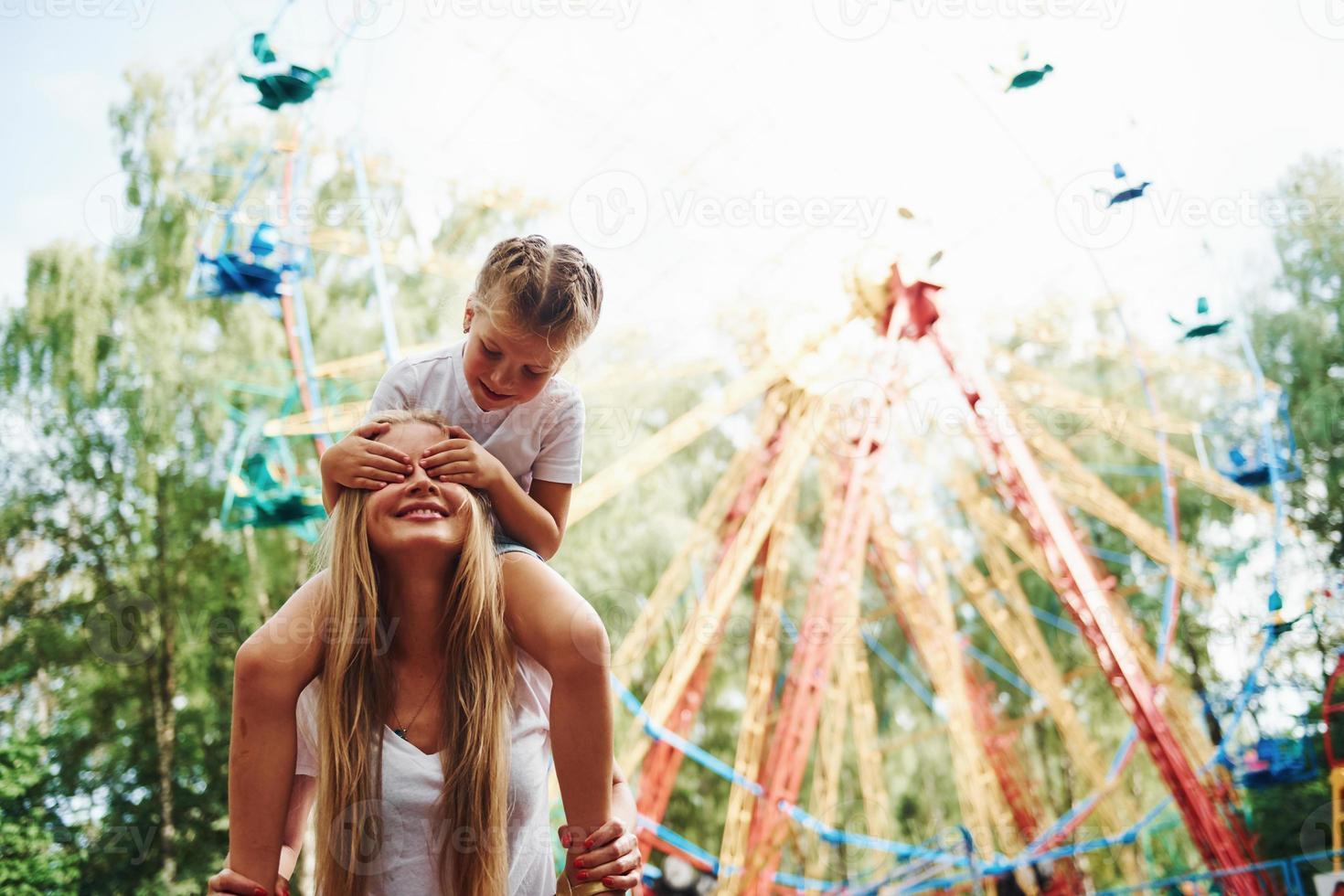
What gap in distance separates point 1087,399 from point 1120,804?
128 inches

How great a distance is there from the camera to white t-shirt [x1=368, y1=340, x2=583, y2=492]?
1545 mm

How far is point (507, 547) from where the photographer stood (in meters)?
1.43

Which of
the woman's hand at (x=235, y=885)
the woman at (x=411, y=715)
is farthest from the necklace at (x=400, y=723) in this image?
the woman's hand at (x=235, y=885)

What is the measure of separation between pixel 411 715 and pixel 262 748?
0.56 ft

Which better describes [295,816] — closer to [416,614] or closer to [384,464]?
[416,614]

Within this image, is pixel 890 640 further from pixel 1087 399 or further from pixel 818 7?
pixel 818 7

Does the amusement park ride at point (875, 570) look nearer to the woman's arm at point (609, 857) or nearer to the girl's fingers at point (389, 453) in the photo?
the girl's fingers at point (389, 453)

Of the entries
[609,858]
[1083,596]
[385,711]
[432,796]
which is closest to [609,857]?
[609,858]

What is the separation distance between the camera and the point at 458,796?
1.22 metres

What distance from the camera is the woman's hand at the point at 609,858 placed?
1.23 metres

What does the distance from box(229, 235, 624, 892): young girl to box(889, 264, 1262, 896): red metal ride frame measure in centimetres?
351

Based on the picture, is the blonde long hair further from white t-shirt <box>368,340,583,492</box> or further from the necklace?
white t-shirt <box>368,340,583,492</box>

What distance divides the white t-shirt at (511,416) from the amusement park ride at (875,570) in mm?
2688

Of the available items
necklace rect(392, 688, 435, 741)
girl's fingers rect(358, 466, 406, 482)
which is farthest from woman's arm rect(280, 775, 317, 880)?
girl's fingers rect(358, 466, 406, 482)
